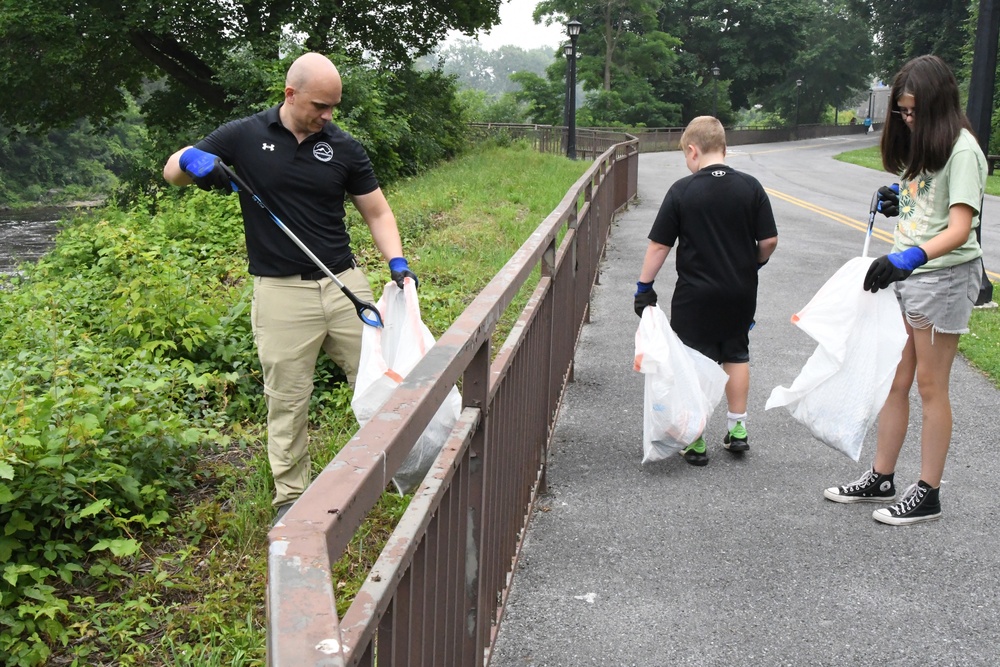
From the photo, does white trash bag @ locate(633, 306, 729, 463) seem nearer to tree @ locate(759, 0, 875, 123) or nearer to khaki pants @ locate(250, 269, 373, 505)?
khaki pants @ locate(250, 269, 373, 505)

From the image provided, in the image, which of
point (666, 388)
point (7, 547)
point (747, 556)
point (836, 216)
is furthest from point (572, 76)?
point (7, 547)

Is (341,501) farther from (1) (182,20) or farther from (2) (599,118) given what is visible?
Result: (2) (599,118)

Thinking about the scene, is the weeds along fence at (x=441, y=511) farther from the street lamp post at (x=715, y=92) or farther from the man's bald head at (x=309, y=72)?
the street lamp post at (x=715, y=92)

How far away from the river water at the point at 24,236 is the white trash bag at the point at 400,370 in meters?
18.4

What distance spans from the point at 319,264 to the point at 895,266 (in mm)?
2207

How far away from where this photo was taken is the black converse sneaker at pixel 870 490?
4480 millimetres

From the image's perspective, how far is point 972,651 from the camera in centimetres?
328

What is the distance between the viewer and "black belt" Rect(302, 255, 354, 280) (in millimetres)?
4230

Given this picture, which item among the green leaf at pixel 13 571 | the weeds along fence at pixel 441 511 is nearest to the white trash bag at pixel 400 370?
the weeds along fence at pixel 441 511

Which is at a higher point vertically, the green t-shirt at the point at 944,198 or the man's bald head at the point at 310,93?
the man's bald head at the point at 310,93

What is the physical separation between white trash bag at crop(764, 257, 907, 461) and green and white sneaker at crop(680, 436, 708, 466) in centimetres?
69

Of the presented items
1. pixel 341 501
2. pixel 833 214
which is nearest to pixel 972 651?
pixel 341 501

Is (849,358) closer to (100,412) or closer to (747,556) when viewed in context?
(747,556)

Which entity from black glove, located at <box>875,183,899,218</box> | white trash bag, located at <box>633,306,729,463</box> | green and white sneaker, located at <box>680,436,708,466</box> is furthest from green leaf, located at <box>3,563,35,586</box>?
black glove, located at <box>875,183,899,218</box>
